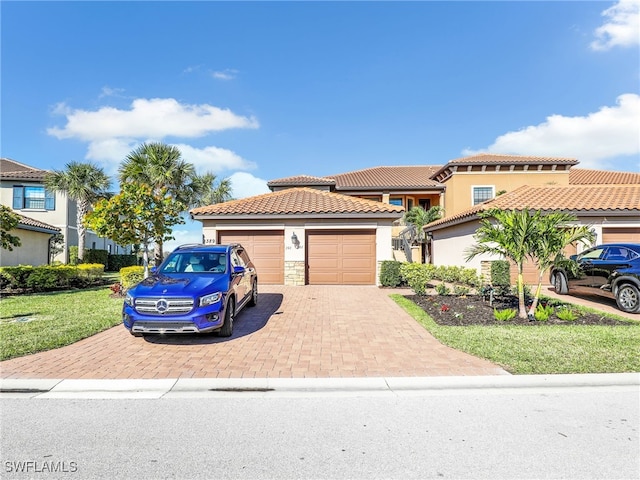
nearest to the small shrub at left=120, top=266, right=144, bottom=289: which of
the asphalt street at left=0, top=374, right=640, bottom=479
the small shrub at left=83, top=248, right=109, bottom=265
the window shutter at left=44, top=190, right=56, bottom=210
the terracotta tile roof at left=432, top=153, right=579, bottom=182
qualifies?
the asphalt street at left=0, top=374, right=640, bottom=479

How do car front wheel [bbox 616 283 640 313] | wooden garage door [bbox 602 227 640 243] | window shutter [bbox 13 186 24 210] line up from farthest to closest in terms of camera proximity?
window shutter [bbox 13 186 24 210]
wooden garage door [bbox 602 227 640 243]
car front wheel [bbox 616 283 640 313]

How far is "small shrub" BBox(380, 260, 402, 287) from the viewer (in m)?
15.1

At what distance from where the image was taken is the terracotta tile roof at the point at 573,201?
14727 mm

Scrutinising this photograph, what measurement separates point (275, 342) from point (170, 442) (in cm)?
339

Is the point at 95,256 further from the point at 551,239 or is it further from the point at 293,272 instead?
the point at 551,239

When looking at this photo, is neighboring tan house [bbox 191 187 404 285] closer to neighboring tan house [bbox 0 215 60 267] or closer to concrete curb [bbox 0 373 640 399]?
neighboring tan house [bbox 0 215 60 267]

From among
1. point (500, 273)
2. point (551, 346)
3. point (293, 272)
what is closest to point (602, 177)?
point (500, 273)

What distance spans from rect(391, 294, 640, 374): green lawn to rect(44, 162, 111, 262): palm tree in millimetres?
24848

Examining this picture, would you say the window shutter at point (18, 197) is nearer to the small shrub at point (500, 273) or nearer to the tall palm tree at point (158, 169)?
the tall palm tree at point (158, 169)

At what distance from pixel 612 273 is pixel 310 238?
1061cm

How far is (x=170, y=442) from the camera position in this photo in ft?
11.1

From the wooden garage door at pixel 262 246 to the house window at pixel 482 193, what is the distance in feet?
51.7

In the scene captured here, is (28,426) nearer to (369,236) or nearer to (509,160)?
(369,236)

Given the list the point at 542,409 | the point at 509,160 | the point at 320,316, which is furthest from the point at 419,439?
the point at 509,160
